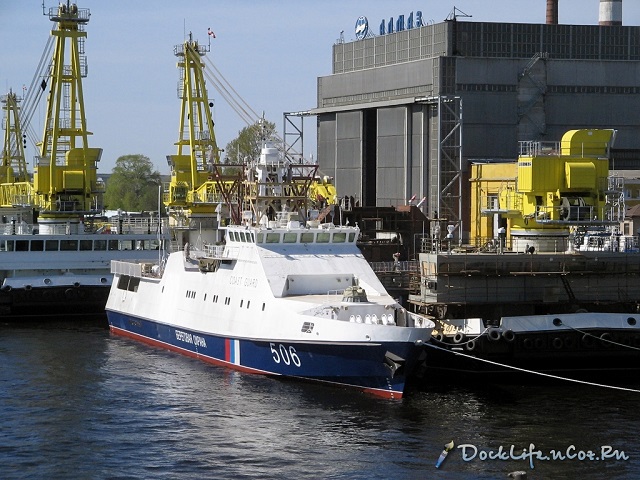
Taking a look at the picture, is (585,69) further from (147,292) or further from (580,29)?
(147,292)

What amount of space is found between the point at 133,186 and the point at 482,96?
98116 mm

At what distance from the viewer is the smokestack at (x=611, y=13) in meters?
99.9

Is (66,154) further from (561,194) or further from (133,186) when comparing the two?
(133,186)

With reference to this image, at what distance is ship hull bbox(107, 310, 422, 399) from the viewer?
1812 inches

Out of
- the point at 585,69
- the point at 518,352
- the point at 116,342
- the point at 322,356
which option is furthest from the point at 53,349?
the point at 585,69

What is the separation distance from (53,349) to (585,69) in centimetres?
5270

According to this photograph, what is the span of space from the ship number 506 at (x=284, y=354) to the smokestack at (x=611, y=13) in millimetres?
59864

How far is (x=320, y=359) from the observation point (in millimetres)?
48219

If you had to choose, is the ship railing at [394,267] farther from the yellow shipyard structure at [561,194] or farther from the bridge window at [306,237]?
the bridge window at [306,237]

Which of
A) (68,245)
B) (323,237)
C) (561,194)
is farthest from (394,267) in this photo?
(68,245)

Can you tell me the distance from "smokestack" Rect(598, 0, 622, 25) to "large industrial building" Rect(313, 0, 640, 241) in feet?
0.27

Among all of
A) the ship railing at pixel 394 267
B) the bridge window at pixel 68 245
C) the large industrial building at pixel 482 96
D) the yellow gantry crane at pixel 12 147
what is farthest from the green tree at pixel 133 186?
the ship railing at pixel 394 267

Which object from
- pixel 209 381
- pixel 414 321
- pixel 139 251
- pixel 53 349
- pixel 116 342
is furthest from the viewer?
pixel 139 251

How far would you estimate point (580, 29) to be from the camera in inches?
3814
